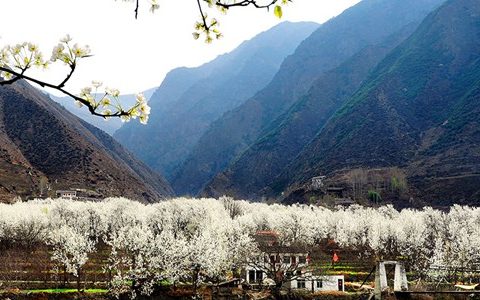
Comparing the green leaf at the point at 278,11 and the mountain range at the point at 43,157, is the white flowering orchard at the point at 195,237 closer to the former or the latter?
the mountain range at the point at 43,157

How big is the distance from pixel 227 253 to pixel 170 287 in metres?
8.74

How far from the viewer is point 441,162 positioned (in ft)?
461

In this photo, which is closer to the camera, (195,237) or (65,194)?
(195,237)

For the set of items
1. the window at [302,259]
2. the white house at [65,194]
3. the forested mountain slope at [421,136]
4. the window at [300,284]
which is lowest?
the window at [300,284]

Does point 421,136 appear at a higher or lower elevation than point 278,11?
higher

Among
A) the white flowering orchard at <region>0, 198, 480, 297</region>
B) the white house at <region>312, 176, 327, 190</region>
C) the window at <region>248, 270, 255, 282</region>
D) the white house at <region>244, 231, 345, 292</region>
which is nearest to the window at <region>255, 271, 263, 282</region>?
the white house at <region>244, 231, 345, 292</region>

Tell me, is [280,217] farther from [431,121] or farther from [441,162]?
[431,121]

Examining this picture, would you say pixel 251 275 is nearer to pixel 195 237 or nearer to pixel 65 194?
pixel 195 237

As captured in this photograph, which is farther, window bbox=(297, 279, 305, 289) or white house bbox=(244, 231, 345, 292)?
window bbox=(297, 279, 305, 289)

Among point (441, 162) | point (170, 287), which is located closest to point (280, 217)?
point (170, 287)


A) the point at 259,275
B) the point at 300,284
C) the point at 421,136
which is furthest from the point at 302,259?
the point at 421,136

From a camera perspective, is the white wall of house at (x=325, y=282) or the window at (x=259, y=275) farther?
the window at (x=259, y=275)

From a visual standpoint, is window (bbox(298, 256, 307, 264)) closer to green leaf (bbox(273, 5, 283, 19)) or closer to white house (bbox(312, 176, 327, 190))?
green leaf (bbox(273, 5, 283, 19))

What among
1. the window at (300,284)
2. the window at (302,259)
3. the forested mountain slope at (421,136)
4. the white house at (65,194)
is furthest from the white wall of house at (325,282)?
the white house at (65,194)
